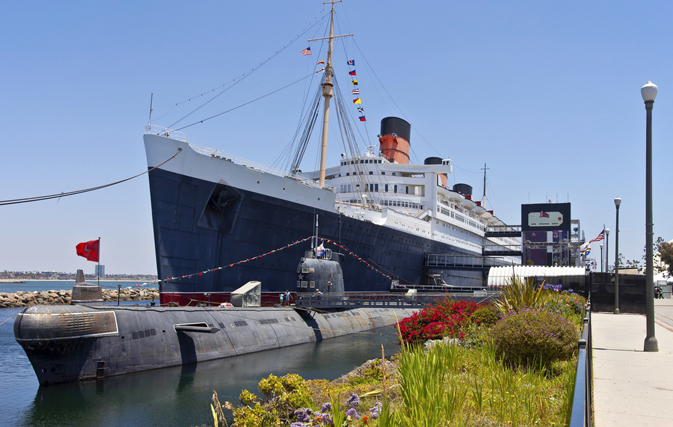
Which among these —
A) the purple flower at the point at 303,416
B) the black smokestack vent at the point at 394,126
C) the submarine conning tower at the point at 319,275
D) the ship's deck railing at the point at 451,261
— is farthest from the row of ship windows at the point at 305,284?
A: the black smokestack vent at the point at 394,126

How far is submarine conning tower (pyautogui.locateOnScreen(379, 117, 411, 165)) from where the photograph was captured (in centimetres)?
4384

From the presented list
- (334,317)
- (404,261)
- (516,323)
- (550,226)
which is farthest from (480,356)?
(550,226)

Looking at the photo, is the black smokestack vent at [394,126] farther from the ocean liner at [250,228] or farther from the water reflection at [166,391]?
the water reflection at [166,391]

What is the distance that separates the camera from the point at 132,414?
34.9 ft

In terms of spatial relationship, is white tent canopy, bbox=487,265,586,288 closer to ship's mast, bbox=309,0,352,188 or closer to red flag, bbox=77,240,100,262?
ship's mast, bbox=309,0,352,188

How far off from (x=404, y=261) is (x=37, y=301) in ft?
124

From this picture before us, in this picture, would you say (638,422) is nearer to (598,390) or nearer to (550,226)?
(598,390)

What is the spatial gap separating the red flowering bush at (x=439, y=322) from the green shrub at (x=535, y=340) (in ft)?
8.39

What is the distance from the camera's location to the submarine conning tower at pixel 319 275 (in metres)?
21.4

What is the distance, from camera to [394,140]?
43.9m

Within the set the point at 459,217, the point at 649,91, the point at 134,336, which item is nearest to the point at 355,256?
the point at 134,336

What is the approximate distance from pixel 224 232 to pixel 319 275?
475cm

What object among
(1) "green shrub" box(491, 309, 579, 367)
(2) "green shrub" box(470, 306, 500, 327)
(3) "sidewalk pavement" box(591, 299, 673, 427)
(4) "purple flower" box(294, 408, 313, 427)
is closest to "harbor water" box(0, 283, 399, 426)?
(2) "green shrub" box(470, 306, 500, 327)

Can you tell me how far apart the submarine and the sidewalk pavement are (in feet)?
15.7
